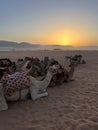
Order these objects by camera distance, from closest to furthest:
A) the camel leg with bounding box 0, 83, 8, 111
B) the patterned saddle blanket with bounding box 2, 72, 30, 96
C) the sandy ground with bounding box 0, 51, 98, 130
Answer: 1. the sandy ground with bounding box 0, 51, 98, 130
2. the camel leg with bounding box 0, 83, 8, 111
3. the patterned saddle blanket with bounding box 2, 72, 30, 96

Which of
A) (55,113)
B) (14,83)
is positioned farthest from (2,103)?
(55,113)

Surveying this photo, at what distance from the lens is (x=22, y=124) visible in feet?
17.5

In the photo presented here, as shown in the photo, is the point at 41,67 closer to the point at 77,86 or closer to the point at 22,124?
the point at 77,86

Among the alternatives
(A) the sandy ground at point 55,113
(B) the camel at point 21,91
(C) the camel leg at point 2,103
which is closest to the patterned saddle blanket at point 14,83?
(B) the camel at point 21,91

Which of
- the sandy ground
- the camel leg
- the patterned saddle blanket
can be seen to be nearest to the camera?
the sandy ground

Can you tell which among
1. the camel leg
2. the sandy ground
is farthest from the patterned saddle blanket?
the sandy ground

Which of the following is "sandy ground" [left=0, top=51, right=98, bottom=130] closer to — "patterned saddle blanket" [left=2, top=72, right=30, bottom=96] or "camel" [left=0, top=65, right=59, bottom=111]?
"camel" [left=0, top=65, right=59, bottom=111]

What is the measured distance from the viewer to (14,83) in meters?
6.40

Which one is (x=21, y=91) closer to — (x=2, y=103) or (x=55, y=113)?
(x=2, y=103)

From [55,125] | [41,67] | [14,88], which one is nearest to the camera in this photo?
[55,125]

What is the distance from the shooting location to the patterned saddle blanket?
20.6ft

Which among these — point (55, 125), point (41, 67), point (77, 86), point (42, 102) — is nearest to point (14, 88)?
point (42, 102)

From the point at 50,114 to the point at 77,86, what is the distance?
3369 millimetres

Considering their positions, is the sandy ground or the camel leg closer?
the sandy ground
